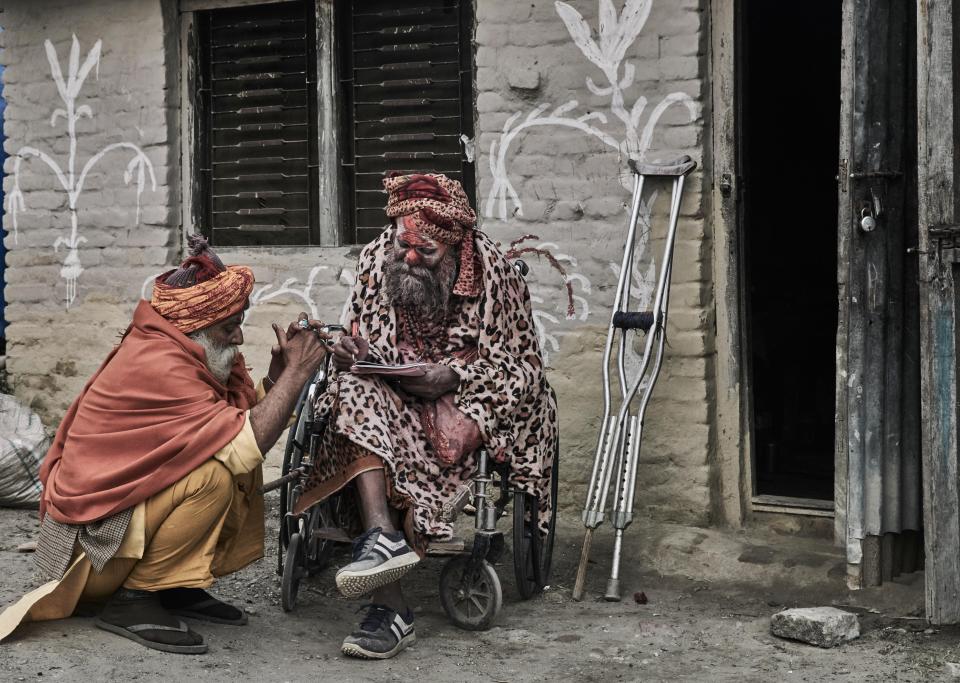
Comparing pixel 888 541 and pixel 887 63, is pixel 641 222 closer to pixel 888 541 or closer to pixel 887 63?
pixel 887 63

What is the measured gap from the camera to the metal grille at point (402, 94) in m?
6.30

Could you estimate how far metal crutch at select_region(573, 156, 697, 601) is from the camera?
16.8 ft

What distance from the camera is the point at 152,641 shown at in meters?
4.21

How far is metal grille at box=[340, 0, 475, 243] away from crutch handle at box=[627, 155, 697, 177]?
1.02 m

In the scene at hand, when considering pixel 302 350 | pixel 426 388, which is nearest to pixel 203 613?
pixel 302 350

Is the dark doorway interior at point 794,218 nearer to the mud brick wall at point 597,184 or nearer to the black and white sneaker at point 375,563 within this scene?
the mud brick wall at point 597,184

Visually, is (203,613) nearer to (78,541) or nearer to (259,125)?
(78,541)

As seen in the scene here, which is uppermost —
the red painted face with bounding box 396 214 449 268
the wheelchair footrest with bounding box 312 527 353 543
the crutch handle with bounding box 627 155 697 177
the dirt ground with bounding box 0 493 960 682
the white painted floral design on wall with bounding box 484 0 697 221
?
the white painted floral design on wall with bounding box 484 0 697 221

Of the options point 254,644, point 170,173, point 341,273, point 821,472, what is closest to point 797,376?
point 821,472

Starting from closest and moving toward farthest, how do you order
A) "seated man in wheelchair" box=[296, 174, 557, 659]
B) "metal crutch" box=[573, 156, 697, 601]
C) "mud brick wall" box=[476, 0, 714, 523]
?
"seated man in wheelchair" box=[296, 174, 557, 659]
"metal crutch" box=[573, 156, 697, 601]
"mud brick wall" box=[476, 0, 714, 523]

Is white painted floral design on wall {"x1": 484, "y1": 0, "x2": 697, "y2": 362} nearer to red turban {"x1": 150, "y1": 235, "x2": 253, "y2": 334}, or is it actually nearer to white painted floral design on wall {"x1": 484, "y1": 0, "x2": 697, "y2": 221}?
white painted floral design on wall {"x1": 484, "y1": 0, "x2": 697, "y2": 221}

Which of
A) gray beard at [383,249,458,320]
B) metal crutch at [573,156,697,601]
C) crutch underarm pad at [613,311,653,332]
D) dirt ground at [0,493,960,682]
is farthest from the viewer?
crutch underarm pad at [613,311,653,332]

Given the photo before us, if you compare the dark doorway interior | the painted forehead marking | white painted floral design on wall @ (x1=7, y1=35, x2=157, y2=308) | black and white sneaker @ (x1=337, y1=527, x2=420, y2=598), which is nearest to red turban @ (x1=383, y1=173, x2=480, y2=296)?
the painted forehead marking

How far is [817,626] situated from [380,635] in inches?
59.1
